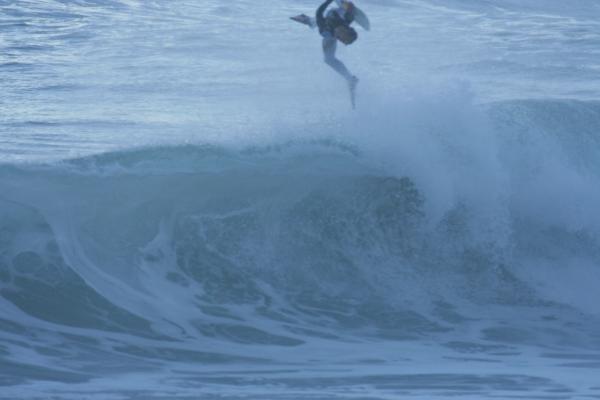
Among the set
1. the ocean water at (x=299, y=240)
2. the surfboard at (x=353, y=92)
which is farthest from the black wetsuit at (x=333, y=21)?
the ocean water at (x=299, y=240)

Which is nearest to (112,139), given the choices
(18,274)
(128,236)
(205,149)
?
(205,149)

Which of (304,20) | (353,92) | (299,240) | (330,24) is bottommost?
(299,240)

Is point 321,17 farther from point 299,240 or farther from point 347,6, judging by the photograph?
point 299,240

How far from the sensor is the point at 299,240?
1162cm

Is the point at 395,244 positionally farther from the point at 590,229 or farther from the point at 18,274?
the point at 18,274

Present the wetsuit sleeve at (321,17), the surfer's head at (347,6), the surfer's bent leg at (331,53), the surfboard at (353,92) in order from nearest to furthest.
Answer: the wetsuit sleeve at (321,17) < the surfer's head at (347,6) < the surfer's bent leg at (331,53) < the surfboard at (353,92)

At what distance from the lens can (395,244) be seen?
1170 centimetres

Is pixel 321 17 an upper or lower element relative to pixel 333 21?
lower

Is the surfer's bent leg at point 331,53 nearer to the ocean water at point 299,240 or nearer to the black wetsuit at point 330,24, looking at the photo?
the black wetsuit at point 330,24

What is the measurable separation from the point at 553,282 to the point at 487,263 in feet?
2.25

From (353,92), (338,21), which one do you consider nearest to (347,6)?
(338,21)

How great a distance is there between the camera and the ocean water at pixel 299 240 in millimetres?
8898

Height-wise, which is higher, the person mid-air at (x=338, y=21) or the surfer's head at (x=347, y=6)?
the surfer's head at (x=347, y=6)

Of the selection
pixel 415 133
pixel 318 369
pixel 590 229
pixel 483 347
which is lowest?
pixel 318 369
